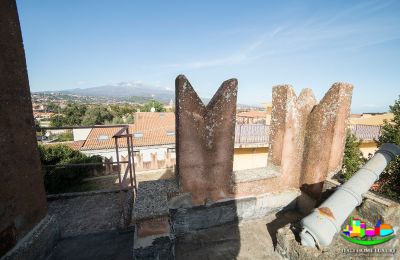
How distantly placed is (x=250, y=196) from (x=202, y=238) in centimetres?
134

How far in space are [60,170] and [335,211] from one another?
12.2 meters

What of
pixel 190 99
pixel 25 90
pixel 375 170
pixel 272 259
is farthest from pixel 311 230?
pixel 25 90

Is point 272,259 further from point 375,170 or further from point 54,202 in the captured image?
point 54,202

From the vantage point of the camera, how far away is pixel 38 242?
362cm

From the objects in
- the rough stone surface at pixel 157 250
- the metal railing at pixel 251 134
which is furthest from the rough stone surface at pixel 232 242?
the metal railing at pixel 251 134

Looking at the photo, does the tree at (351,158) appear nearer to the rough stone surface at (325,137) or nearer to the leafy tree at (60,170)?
the rough stone surface at (325,137)

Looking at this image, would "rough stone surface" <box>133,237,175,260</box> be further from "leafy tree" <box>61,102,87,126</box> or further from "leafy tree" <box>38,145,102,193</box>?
"leafy tree" <box>61,102,87,126</box>

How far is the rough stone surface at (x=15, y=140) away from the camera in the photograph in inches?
119

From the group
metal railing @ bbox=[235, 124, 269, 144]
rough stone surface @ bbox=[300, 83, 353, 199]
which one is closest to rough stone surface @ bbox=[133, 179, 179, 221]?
rough stone surface @ bbox=[300, 83, 353, 199]

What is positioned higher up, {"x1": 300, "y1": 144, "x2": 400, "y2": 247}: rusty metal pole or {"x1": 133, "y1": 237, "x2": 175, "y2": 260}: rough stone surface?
{"x1": 300, "y1": 144, "x2": 400, "y2": 247}: rusty metal pole

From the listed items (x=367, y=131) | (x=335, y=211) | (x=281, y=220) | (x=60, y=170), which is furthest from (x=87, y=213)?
(x=367, y=131)

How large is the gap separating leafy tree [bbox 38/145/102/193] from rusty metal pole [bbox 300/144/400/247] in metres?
10.2

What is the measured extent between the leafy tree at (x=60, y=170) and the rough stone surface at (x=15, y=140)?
6788mm

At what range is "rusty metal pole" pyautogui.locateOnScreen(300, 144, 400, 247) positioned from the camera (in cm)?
324
